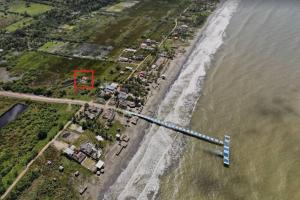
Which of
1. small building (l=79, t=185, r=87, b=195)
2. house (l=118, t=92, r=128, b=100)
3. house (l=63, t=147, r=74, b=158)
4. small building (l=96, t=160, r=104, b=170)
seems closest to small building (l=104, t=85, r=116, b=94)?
house (l=118, t=92, r=128, b=100)

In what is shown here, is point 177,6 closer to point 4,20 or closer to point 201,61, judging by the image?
point 201,61

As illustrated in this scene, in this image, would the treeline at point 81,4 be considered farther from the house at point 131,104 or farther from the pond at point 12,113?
the house at point 131,104

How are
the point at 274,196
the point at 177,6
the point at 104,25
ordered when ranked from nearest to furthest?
the point at 274,196 < the point at 104,25 < the point at 177,6

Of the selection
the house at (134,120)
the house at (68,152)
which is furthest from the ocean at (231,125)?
the house at (68,152)

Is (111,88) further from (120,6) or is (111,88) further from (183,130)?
(120,6)

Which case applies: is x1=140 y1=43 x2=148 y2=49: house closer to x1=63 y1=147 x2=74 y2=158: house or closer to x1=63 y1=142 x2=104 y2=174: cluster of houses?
x1=63 y1=142 x2=104 y2=174: cluster of houses

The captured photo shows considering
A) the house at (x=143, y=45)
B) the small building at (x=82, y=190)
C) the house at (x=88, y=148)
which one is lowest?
the small building at (x=82, y=190)

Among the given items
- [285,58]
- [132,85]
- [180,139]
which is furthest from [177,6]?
[180,139]
